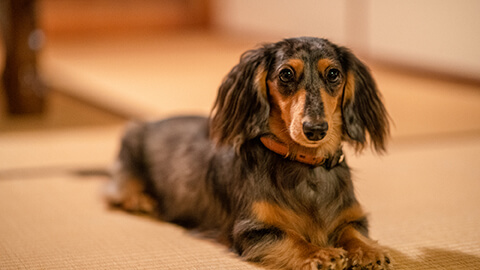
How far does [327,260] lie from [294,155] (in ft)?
1.07

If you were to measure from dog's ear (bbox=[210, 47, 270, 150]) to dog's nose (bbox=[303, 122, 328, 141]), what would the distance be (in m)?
0.21

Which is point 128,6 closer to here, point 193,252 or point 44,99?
point 44,99

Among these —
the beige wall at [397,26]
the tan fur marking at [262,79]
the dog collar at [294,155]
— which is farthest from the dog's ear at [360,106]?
the beige wall at [397,26]

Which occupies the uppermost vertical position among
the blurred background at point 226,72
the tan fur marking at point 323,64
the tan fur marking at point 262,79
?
the tan fur marking at point 323,64

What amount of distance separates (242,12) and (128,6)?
5.05 ft

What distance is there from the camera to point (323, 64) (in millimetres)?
1712

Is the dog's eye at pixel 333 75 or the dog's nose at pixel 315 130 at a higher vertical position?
the dog's eye at pixel 333 75

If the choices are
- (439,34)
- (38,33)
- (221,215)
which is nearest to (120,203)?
(221,215)

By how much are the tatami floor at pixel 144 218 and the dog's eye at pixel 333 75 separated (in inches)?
14.2

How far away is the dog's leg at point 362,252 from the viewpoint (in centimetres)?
162

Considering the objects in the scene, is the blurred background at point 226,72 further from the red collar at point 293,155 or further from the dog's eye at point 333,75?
the dog's eye at point 333,75

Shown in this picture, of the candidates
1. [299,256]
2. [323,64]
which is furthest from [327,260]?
[323,64]

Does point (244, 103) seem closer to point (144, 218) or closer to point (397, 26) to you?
point (144, 218)

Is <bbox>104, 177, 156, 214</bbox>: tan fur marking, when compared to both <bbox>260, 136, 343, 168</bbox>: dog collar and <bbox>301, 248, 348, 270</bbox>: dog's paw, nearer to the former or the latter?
<bbox>260, 136, 343, 168</bbox>: dog collar
